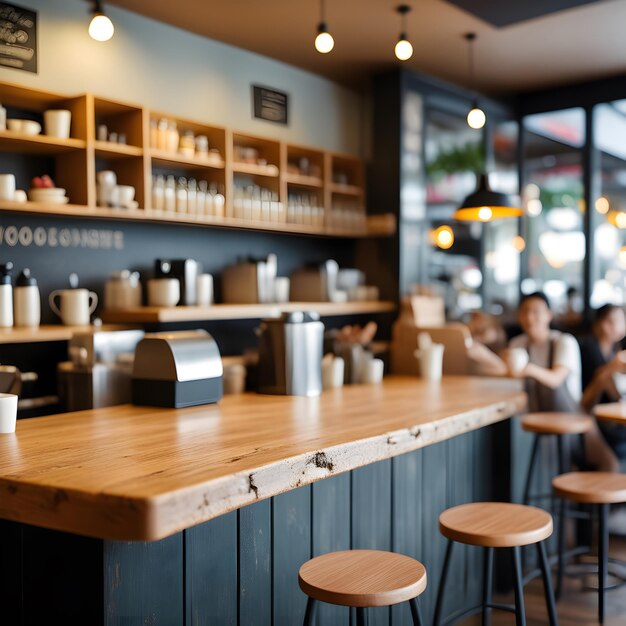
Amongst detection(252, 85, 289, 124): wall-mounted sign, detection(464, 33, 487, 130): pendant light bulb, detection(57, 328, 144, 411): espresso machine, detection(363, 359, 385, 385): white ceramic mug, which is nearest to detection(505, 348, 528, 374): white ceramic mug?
detection(363, 359, 385, 385): white ceramic mug

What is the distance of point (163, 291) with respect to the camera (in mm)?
3965

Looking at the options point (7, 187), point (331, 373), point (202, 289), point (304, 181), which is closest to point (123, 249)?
point (202, 289)

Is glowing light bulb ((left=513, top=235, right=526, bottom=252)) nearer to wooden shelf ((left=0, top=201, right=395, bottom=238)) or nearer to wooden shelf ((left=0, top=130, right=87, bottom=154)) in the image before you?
wooden shelf ((left=0, top=201, right=395, bottom=238))

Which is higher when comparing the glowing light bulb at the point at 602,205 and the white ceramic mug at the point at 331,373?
the glowing light bulb at the point at 602,205

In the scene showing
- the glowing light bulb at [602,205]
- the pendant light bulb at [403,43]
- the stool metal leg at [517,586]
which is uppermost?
the pendant light bulb at [403,43]

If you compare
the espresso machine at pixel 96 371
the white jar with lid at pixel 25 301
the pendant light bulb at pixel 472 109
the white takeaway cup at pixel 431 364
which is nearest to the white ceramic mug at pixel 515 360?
the white takeaway cup at pixel 431 364

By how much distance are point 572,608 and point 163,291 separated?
2.46m

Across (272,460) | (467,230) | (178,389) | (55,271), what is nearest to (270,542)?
(272,460)

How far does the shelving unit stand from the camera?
3627 millimetres

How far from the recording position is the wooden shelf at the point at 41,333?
3301 mm

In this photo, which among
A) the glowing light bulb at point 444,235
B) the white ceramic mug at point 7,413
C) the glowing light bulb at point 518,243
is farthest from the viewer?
the glowing light bulb at point 518,243

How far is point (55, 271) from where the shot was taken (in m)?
3.88

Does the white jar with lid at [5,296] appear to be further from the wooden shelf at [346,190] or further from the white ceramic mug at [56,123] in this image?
the wooden shelf at [346,190]

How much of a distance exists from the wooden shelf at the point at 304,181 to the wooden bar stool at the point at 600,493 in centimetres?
247
